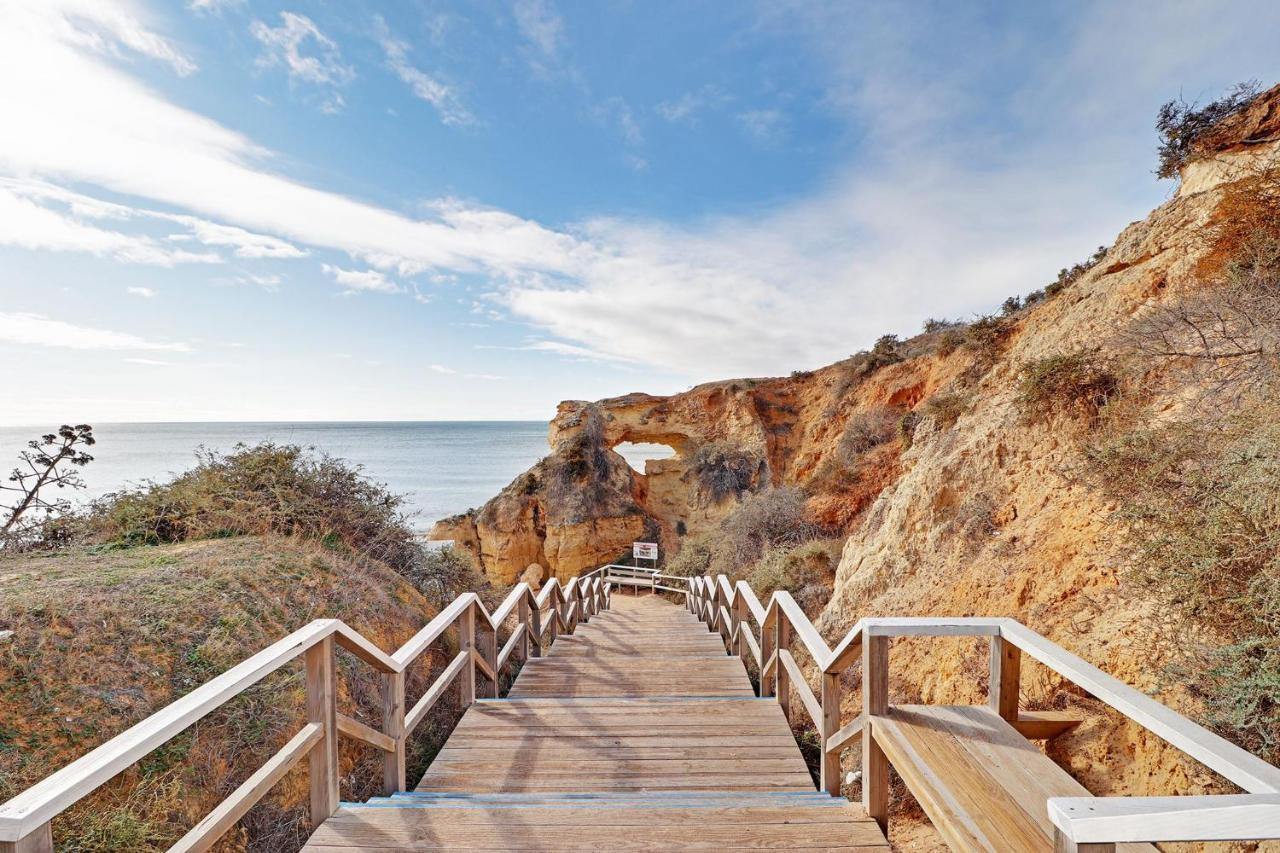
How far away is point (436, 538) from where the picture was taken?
2316 centimetres

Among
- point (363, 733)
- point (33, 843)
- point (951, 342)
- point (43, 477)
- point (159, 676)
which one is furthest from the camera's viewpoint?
point (951, 342)

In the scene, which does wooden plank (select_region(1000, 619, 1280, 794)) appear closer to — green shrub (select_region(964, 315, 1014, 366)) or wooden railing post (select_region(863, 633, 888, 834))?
wooden railing post (select_region(863, 633, 888, 834))

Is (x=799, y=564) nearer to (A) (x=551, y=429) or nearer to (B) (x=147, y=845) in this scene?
(B) (x=147, y=845)

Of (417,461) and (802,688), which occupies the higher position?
(802,688)

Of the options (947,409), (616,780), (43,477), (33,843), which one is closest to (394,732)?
(616,780)

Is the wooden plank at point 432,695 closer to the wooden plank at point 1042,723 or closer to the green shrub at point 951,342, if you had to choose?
the wooden plank at point 1042,723

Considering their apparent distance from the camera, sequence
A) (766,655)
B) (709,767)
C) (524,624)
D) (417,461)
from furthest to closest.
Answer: (417,461) → (524,624) → (766,655) → (709,767)

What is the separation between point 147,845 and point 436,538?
21.5 metres

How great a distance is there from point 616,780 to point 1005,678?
2088 mm

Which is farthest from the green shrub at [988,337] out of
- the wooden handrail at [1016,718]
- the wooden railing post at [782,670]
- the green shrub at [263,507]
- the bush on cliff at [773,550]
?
the green shrub at [263,507]

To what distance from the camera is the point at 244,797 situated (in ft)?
6.81

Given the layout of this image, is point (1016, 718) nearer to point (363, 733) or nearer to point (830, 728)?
point (830, 728)

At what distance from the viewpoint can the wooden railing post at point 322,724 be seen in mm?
2527

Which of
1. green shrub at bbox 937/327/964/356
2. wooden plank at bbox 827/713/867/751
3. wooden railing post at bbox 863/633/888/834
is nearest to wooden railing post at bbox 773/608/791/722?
wooden plank at bbox 827/713/867/751
